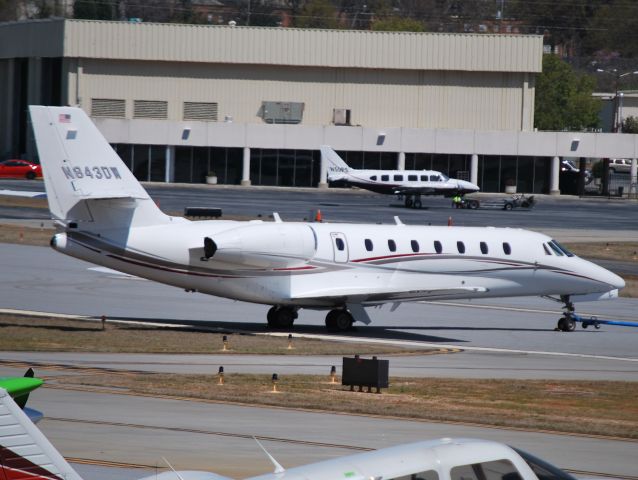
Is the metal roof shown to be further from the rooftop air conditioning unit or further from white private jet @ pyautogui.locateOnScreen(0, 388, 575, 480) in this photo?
white private jet @ pyautogui.locateOnScreen(0, 388, 575, 480)

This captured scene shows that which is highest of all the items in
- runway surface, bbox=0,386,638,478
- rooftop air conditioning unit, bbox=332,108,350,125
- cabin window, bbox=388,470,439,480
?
rooftop air conditioning unit, bbox=332,108,350,125

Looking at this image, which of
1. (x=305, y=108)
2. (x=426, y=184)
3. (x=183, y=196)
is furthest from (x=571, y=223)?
(x=305, y=108)

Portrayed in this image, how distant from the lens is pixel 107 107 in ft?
331

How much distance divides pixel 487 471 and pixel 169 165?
299 feet

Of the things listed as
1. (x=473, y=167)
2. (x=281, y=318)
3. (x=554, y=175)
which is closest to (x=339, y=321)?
(x=281, y=318)

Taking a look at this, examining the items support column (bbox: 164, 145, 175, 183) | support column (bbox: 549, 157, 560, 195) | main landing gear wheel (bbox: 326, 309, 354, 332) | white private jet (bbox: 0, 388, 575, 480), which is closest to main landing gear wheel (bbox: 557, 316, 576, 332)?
main landing gear wheel (bbox: 326, 309, 354, 332)

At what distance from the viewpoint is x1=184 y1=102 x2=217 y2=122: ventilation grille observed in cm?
10169

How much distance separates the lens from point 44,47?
103562mm

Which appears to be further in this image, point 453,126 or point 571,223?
point 453,126

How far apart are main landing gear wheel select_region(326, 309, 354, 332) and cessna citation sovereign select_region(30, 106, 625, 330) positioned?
0.04m

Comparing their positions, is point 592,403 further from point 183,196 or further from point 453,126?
point 453,126

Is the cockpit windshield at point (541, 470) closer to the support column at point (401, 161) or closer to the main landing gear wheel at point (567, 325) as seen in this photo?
the main landing gear wheel at point (567, 325)

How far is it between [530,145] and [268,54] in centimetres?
2249

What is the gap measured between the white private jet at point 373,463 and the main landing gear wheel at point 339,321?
73.7ft
